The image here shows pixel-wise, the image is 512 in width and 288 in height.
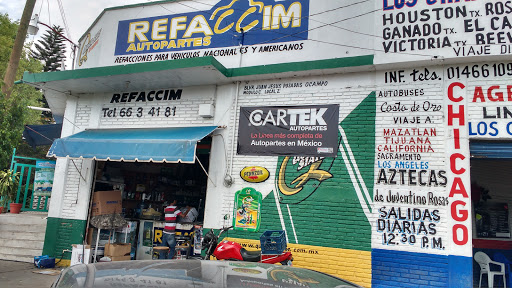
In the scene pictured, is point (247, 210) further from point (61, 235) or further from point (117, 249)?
point (61, 235)

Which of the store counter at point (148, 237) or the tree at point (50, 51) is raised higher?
the tree at point (50, 51)

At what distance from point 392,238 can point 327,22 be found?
4.60m

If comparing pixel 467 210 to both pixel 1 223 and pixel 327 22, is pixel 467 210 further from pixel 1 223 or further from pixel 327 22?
pixel 1 223

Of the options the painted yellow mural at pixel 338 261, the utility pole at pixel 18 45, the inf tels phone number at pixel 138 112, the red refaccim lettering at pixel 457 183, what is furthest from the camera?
the utility pole at pixel 18 45

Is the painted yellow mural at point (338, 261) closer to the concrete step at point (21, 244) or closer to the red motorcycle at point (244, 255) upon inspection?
the red motorcycle at point (244, 255)

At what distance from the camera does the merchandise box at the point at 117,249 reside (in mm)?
8844

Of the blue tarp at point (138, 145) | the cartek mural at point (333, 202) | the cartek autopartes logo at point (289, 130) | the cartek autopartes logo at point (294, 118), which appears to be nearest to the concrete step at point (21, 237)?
the blue tarp at point (138, 145)

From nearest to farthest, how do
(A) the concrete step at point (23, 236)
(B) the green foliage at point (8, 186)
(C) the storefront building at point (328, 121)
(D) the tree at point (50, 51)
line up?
(C) the storefront building at point (328, 121) < (A) the concrete step at point (23, 236) < (B) the green foliage at point (8, 186) < (D) the tree at point (50, 51)

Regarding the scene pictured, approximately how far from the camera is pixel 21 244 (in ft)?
31.3

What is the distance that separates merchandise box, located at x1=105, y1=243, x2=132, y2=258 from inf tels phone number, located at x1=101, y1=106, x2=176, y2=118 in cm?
324

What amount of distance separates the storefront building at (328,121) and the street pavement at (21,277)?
2.67ft

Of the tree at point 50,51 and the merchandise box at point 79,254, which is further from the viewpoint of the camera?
the tree at point 50,51

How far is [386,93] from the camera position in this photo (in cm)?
712

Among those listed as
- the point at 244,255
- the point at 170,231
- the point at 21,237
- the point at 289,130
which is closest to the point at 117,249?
the point at 170,231
